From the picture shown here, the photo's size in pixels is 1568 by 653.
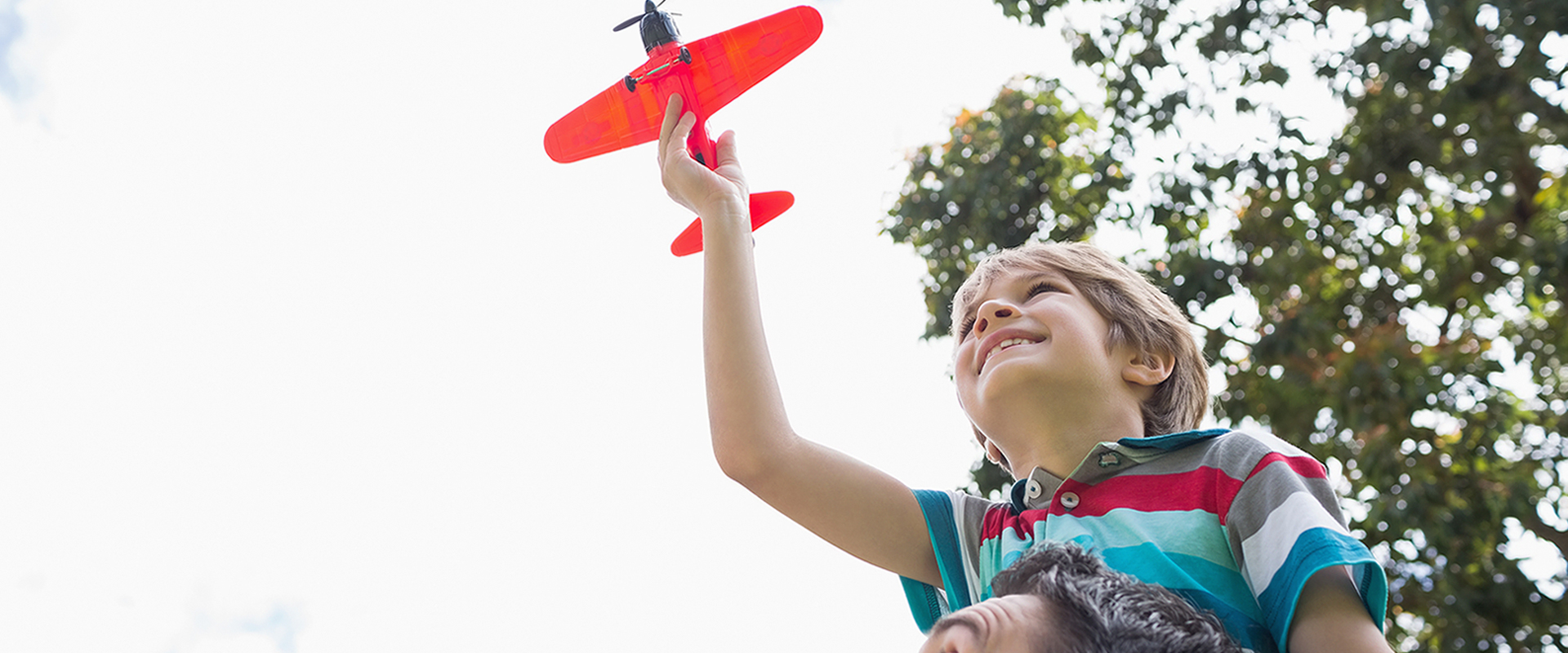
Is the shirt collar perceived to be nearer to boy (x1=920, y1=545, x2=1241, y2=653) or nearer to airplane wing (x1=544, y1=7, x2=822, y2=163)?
boy (x1=920, y1=545, x2=1241, y2=653)

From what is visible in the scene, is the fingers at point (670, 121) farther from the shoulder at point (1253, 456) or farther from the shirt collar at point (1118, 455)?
the shoulder at point (1253, 456)

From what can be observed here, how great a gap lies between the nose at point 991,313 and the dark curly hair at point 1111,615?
0.56m

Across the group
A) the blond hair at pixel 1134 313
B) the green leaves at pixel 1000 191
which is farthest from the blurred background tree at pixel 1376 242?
the blond hair at pixel 1134 313

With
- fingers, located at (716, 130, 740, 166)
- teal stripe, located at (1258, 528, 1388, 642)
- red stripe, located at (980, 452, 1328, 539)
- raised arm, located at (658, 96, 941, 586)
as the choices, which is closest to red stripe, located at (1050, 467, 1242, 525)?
red stripe, located at (980, 452, 1328, 539)

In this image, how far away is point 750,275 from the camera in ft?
4.91

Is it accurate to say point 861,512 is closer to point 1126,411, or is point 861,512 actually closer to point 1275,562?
point 1126,411

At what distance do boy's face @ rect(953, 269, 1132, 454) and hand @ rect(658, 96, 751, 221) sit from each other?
1.23 ft

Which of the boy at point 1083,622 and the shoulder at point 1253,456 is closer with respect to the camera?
the boy at point 1083,622

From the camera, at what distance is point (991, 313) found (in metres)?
1.54

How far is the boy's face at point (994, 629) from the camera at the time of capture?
0.92 m

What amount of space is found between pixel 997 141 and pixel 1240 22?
4.20 feet

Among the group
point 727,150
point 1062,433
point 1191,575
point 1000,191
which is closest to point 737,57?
point 727,150

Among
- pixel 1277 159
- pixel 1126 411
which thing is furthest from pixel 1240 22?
pixel 1126 411

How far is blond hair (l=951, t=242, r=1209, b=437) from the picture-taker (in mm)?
1549
